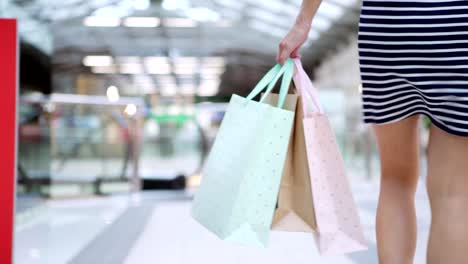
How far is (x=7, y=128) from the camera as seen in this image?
2.03 meters

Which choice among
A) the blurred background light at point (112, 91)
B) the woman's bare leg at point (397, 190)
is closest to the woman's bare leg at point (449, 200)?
the woman's bare leg at point (397, 190)

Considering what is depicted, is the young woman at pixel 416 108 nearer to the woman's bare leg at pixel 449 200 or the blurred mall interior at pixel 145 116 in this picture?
the woman's bare leg at pixel 449 200

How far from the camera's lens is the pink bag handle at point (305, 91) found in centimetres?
133

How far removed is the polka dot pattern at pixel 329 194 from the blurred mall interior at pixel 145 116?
1130 mm

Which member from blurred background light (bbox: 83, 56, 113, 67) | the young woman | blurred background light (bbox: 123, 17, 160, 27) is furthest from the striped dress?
blurred background light (bbox: 83, 56, 113, 67)

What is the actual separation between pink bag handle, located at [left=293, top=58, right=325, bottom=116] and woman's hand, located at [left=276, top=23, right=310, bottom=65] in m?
0.03

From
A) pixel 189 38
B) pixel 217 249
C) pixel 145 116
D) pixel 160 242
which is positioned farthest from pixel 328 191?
pixel 189 38

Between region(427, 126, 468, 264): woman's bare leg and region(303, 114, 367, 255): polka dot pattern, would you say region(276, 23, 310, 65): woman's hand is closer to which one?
region(303, 114, 367, 255): polka dot pattern

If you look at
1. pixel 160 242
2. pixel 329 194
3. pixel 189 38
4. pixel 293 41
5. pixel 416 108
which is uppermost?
pixel 189 38

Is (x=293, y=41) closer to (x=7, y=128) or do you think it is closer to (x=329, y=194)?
(x=329, y=194)

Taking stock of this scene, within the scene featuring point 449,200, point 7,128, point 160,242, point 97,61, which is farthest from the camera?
point 97,61

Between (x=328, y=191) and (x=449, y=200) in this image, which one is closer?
(x=449, y=200)

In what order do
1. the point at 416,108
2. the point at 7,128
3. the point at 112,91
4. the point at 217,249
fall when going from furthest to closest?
the point at 112,91, the point at 217,249, the point at 7,128, the point at 416,108

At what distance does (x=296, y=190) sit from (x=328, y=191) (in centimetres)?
7
